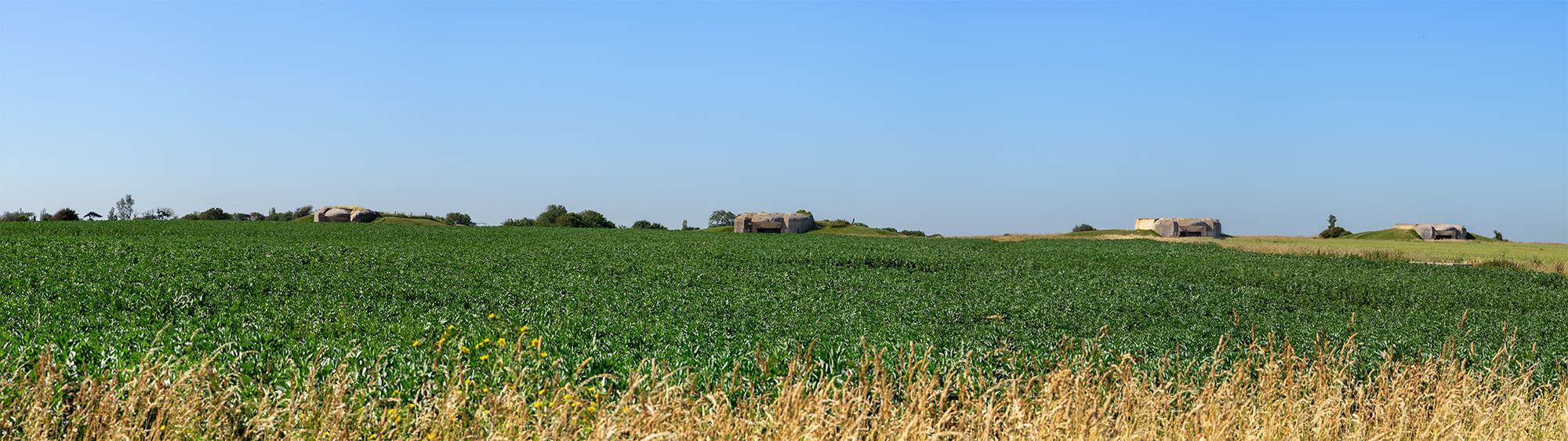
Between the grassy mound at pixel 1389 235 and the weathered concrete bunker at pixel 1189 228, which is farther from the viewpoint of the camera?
the weathered concrete bunker at pixel 1189 228

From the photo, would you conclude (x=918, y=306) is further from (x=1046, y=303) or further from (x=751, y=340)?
(x=751, y=340)

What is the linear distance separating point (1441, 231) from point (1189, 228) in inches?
711

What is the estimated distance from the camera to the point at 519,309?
13.8m

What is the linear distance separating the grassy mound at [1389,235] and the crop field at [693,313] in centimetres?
4137

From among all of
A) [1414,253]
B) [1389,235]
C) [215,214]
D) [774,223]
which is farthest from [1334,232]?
[215,214]

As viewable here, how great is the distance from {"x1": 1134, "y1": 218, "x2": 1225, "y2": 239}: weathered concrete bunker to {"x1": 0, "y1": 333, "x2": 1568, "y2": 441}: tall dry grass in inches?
2734

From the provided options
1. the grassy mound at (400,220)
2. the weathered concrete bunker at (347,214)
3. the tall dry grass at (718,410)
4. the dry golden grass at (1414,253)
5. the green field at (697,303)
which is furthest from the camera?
the weathered concrete bunker at (347,214)

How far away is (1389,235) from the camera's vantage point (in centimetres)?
6650

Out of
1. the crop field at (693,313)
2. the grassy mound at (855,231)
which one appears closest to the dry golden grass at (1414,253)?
the crop field at (693,313)

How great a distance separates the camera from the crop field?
813cm

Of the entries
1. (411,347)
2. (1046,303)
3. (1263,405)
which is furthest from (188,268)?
(1263,405)

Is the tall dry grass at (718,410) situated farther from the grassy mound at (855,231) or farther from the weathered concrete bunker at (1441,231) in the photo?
the weathered concrete bunker at (1441,231)

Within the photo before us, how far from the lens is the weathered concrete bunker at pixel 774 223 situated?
7100cm

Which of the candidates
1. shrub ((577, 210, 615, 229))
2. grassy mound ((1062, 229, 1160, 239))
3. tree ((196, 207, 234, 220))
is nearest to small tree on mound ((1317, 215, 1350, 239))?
grassy mound ((1062, 229, 1160, 239))
